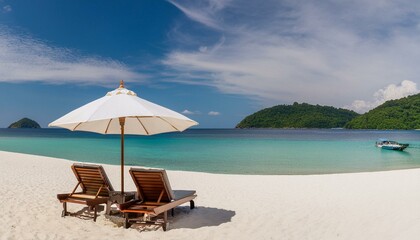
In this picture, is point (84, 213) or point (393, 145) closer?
point (84, 213)

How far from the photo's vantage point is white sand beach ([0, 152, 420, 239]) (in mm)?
5887

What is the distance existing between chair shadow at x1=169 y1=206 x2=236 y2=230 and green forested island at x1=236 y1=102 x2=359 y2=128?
507 ft

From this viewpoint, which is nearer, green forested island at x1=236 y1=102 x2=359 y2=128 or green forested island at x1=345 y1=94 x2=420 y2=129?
green forested island at x1=345 y1=94 x2=420 y2=129

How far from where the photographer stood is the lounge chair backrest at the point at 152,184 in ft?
19.8

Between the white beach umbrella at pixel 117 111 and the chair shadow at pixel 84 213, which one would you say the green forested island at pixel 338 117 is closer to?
the chair shadow at pixel 84 213

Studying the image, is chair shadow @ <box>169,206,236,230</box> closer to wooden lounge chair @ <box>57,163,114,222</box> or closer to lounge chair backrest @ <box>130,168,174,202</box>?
lounge chair backrest @ <box>130,168,174,202</box>

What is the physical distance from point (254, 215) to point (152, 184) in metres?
2.34

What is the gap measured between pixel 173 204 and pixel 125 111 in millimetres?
1896

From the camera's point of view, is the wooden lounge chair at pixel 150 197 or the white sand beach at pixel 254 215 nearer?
the white sand beach at pixel 254 215

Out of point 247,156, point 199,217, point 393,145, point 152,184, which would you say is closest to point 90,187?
point 152,184

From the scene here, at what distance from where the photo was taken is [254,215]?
23.9ft

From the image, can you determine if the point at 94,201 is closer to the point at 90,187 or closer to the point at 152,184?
the point at 90,187

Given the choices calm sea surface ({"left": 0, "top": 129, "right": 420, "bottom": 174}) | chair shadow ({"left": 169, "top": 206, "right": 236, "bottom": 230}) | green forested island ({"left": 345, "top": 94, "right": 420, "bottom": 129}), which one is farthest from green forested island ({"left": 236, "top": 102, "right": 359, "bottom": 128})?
chair shadow ({"left": 169, "top": 206, "right": 236, "bottom": 230})

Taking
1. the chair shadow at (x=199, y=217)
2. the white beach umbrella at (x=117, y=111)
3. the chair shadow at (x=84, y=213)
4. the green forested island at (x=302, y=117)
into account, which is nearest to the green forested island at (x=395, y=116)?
the green forested island at (x=302, y=117)
